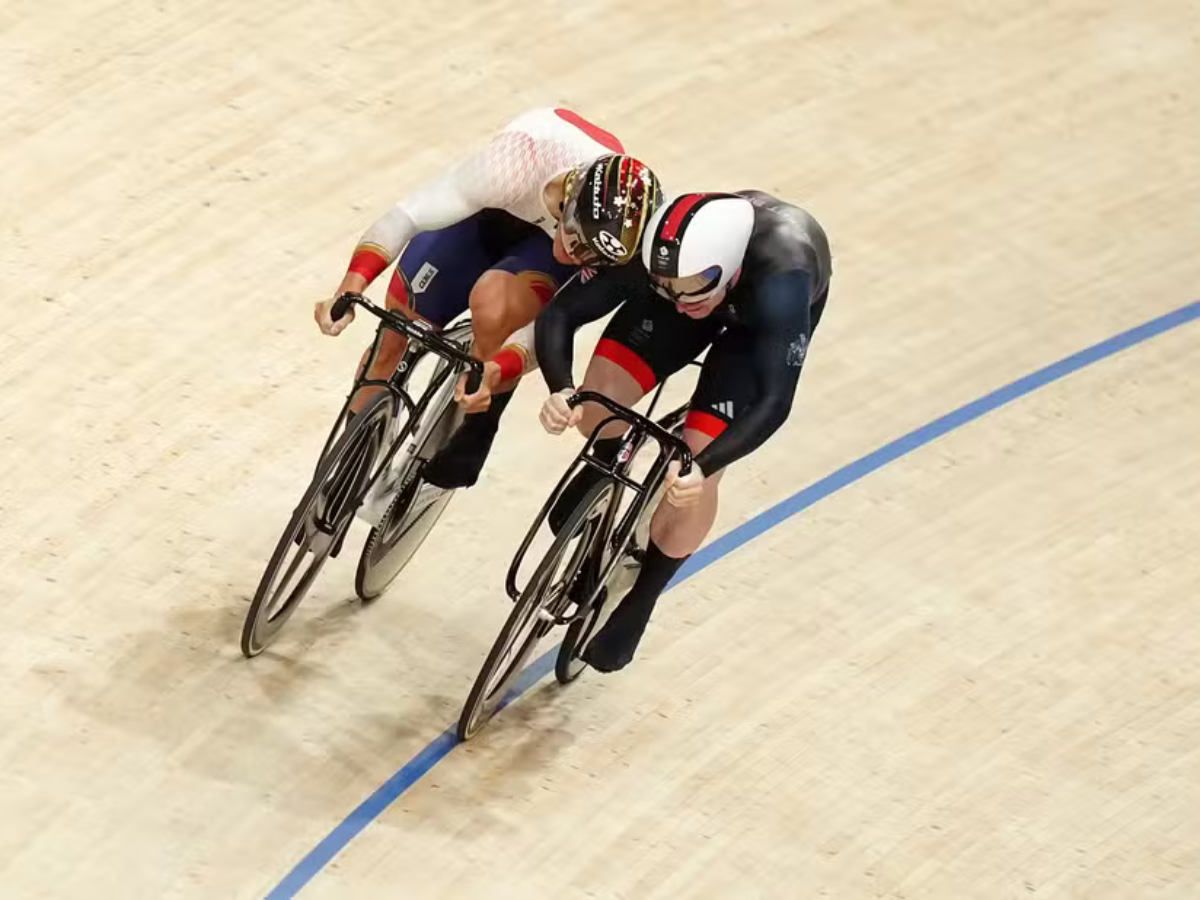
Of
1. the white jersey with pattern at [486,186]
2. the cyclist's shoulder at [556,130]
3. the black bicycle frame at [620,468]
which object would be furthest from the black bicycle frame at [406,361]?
the cyclist's shoulder at [556,130]

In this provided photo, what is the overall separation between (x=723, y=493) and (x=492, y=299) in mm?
1250

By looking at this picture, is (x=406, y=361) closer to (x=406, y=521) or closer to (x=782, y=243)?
(x=406, y=521)

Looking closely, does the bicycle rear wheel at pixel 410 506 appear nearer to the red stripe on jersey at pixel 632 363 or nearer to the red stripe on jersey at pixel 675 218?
the red stripe on jersey at pixel 632 363

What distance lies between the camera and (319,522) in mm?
4422

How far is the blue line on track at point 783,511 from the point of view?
416 cm

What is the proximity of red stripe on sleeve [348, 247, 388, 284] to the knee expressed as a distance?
0.71ft

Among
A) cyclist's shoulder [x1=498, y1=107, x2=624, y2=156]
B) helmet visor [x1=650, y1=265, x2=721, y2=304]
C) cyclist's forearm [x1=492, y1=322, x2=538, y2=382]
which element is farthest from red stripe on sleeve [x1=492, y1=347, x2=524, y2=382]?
cyclist's shoulder [x1=498, y1=107, x2=624, y2=156]

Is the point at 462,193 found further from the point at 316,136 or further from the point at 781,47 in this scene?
the point at 781,47

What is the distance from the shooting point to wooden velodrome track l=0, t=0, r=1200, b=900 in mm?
4285

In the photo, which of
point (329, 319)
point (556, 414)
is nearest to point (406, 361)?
point (329, 319)

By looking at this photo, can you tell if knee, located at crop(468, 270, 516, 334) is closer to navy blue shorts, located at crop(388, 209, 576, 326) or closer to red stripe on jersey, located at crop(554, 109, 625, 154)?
navy blue shorts, located at crop(388, 209, 576, 326)

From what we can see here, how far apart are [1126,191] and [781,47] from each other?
1337mm

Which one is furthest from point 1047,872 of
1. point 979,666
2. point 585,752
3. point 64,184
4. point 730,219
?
point 64,184

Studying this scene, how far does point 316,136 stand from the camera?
20.8 feet
